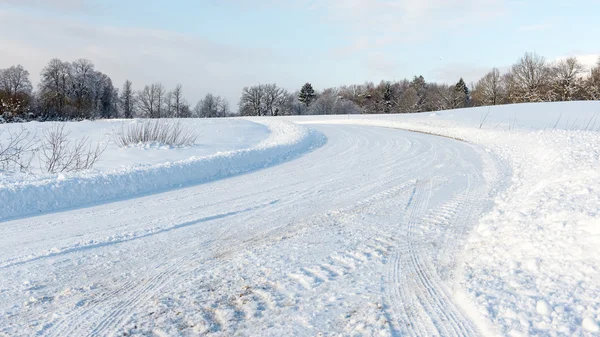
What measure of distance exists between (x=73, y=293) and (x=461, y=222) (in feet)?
15.7

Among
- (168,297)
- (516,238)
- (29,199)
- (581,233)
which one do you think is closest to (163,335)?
→ (168,297)

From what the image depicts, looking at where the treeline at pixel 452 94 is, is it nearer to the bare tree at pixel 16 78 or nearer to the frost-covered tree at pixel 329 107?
the frost-covered tree at pixel 329 107

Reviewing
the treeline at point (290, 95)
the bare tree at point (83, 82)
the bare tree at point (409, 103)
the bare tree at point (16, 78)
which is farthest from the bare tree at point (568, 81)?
the bare tree at point (16, 78)

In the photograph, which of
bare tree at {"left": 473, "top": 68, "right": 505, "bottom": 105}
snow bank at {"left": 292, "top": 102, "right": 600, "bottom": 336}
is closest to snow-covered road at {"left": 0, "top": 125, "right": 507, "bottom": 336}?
snow bank at {"left": 292, "top": 102, "right": 600, "bottom": 336}

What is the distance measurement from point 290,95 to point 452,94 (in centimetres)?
3773

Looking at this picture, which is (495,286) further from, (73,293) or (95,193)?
(95,193)

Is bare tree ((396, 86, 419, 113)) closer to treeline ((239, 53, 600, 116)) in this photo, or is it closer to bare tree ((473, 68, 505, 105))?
treeline ((239, 53, 600, 116))

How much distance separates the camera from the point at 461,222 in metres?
5.51

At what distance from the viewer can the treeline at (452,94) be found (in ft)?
172

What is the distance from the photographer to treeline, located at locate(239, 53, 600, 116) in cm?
5244

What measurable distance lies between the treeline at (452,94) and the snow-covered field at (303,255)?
53.3m

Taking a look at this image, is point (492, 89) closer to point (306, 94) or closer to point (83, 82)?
point (306, 94)

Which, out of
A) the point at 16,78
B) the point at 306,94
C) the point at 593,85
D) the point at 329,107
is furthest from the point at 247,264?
the point at 306,94

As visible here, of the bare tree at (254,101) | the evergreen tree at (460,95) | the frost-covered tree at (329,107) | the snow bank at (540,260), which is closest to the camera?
the snow bank at (540,260)
